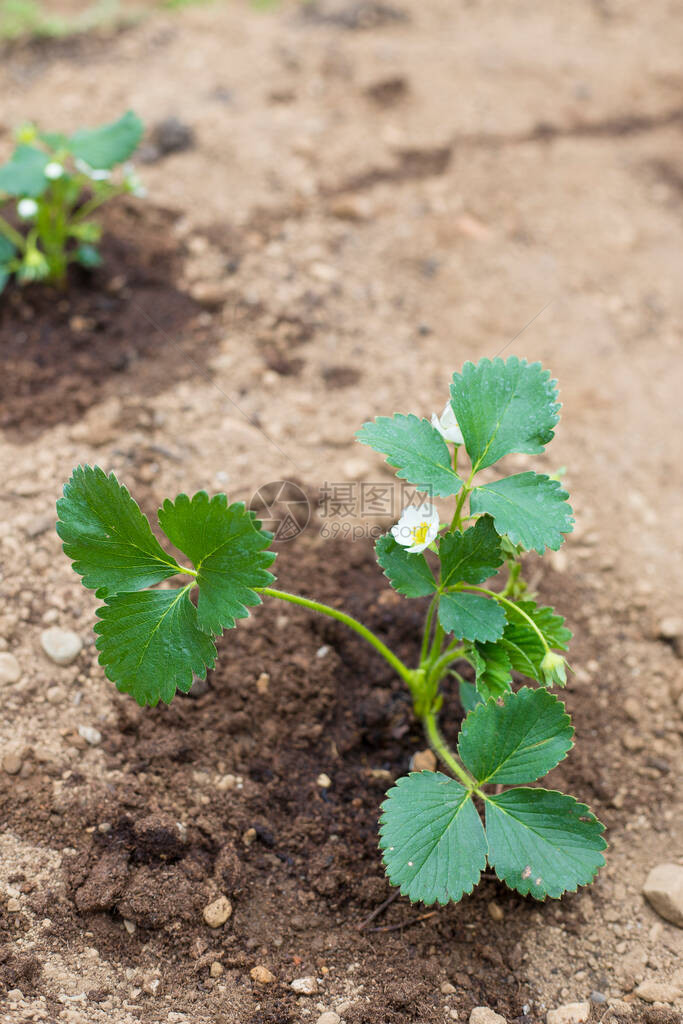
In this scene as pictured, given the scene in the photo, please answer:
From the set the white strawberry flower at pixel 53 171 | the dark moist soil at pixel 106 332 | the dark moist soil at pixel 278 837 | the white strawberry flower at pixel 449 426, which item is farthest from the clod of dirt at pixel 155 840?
the white strawberry flower at pixel 53 171

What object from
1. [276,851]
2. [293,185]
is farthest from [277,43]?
[276,851]

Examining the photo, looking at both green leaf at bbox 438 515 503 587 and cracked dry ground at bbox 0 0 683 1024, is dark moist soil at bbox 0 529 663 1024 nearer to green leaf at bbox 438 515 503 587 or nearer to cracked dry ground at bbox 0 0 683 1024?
cracked dry ground at bbox 0 0 683 1024

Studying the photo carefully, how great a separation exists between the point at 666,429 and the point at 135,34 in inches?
117

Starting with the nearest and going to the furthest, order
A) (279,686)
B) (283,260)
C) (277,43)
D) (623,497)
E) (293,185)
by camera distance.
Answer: (279,686)
(623,497)
(283,260)
(293,185)
(277,43)

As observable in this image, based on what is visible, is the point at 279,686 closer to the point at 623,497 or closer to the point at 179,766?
the point at 179,766

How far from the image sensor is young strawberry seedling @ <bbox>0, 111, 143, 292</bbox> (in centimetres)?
238

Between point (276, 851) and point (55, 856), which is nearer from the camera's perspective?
point (55, 856)

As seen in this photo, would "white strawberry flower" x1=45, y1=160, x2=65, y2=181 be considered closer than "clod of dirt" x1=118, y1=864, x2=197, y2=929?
No

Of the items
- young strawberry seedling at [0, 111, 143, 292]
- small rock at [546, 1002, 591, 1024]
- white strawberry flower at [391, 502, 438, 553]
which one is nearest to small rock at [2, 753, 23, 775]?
white strawberry flower at [391, 502, 438, 553]

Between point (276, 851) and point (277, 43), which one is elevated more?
point (277, 43)

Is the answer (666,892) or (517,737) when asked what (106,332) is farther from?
(666,892)

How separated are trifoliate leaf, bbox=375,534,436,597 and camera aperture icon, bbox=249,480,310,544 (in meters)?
0.66

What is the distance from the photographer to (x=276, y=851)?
1.69 metres

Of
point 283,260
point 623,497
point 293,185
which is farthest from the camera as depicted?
point 293,185
